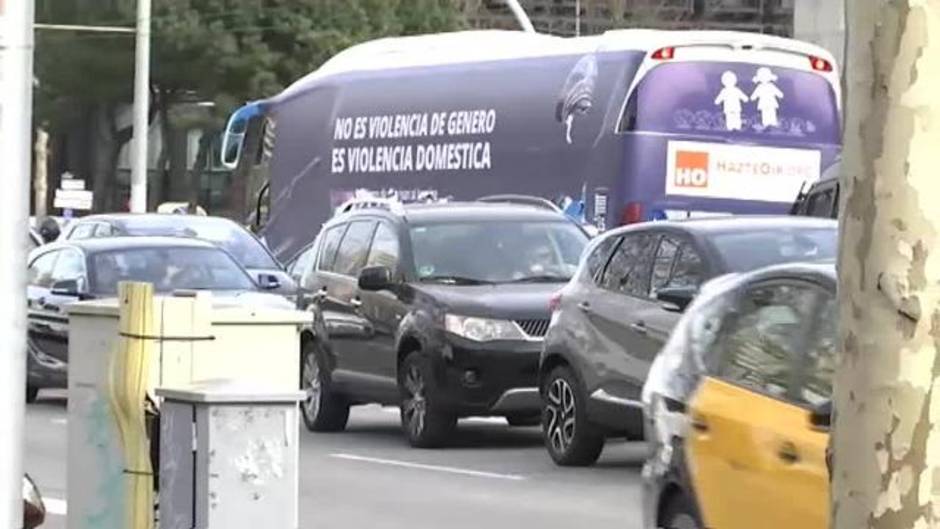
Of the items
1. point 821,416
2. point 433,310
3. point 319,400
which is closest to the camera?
point 821,416

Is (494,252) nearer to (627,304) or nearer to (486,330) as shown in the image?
(486,330)

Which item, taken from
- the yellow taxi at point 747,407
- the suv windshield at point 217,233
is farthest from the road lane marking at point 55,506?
the suv windshield at point 217,233

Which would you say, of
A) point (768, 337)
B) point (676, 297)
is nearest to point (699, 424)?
point (768, 337)

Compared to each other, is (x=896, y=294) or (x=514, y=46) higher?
(x=896, y=294)

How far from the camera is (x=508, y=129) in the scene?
27031 millimetres

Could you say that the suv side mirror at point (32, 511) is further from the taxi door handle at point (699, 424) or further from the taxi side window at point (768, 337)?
the taxi side window at point (768, 337)

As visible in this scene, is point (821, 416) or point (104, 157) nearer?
point (821, 416)

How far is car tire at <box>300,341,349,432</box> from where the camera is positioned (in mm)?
18641

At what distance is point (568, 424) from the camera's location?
1530cm

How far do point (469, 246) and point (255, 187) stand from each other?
1629 cm

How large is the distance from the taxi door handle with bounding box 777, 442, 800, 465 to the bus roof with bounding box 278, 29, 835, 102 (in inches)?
640

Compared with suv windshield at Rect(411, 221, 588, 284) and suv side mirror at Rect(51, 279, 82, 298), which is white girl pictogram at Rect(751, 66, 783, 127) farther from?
suv side mirror at Rect(51, 279, 82, 298)

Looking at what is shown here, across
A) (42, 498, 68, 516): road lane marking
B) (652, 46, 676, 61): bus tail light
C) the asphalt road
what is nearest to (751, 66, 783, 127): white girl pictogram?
(652, 46, 676, 61): bus tail light

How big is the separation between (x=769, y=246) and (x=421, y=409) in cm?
371
